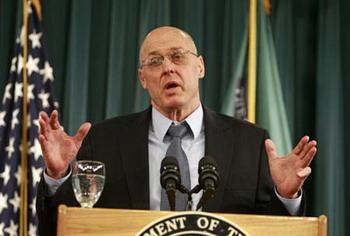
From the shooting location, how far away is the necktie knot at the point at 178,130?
301cm

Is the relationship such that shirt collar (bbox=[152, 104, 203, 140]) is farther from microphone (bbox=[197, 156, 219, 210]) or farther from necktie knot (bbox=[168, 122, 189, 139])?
microphone (bbox=[197, 156, 219, 210])

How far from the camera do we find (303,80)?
18.1ft

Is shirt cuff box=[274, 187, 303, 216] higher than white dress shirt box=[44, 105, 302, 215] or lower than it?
lower

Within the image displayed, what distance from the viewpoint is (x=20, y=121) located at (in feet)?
16.1

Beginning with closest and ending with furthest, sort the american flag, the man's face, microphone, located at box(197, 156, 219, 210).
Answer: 1. microphone, located at box(197, 156, 219, 210)
2. the man's face
3. the american flag

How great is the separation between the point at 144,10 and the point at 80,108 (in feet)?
2.98

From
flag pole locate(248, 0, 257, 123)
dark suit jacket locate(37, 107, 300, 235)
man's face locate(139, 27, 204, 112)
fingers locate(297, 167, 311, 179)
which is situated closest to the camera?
fingers locate(297, 167, 311, 179)

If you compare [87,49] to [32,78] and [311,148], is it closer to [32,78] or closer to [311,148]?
[32,78]

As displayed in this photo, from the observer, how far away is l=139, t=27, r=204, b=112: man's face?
3129 millimetres

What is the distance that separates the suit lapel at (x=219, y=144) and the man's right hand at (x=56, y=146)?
61cm

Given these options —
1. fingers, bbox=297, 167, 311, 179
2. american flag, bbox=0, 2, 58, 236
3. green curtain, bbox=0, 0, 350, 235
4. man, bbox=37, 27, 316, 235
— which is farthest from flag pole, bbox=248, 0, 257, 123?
fingers, bbox=297, 167, 311, 179

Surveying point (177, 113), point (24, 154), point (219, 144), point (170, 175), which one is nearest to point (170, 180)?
point (170, 175)

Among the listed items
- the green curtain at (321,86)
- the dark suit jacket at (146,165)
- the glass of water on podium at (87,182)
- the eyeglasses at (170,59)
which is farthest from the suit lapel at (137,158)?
the green curtain at (321,86)

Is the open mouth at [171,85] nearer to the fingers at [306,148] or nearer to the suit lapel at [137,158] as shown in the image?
the suit lapel at [137,158]
